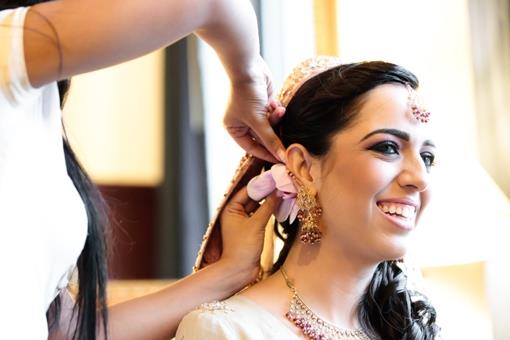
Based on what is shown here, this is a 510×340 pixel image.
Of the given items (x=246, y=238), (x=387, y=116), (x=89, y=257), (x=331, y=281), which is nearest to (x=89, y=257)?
(x=89, y=257)

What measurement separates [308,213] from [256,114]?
0.21 metres

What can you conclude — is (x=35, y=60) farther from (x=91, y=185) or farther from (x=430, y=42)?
(x=430, y=42)

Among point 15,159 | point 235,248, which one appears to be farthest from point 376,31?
point 15,159

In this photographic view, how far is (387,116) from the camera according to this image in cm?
134

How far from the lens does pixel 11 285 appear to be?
85 centimetres

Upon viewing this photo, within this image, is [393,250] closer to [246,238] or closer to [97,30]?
[246,238]

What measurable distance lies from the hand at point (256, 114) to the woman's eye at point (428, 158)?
262 mm

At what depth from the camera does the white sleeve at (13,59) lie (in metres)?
0.80

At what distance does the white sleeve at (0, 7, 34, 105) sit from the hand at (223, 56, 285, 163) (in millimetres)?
449

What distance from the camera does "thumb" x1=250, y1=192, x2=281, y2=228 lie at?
4.67 feet

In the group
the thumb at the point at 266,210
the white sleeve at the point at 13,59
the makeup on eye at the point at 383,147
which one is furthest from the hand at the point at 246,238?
the white sleeve at the point at 13,59

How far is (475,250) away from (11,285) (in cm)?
108

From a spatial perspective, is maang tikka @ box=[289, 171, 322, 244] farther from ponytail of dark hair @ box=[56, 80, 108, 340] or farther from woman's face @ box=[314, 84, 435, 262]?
ponytail of dark hair @ box=[56, 80, 108, 340]

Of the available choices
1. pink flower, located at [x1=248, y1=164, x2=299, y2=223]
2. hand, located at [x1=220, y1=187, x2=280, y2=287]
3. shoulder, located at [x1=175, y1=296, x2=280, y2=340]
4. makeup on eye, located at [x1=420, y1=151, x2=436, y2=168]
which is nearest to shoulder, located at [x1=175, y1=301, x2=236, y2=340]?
shoulder, located at [x1=175, y1=296, x2=280, y2=340]
